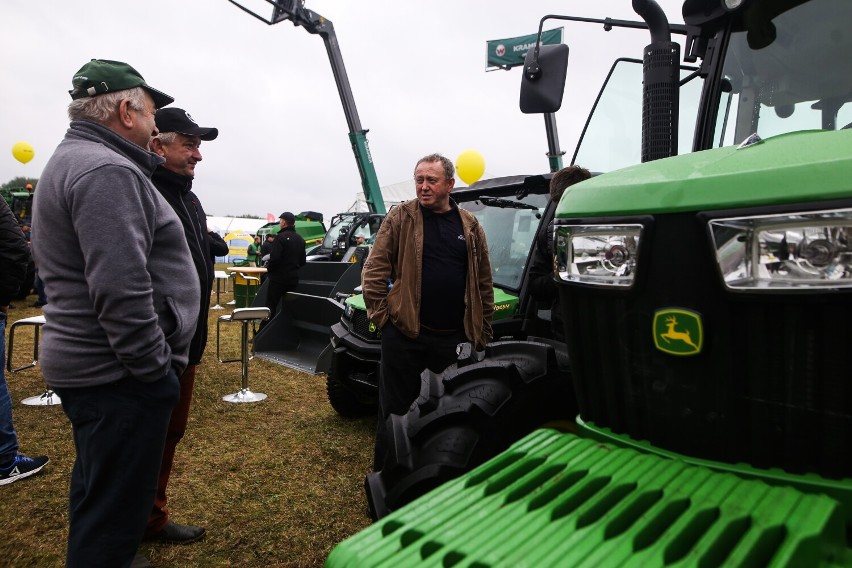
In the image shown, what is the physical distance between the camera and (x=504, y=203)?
413cm

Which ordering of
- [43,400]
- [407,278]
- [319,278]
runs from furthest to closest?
[319,278] → [43,400] → [407,278]

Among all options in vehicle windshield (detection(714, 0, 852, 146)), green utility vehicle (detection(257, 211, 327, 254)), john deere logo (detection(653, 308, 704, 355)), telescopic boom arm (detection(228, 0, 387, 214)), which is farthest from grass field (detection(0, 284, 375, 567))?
green utility vehicle (detection(257, 211, 327, 254))

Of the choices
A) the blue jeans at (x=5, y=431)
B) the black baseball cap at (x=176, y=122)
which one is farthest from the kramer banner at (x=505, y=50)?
the blue jeans at (x=5, y=431)

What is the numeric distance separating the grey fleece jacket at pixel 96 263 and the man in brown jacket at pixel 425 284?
1.46 metres

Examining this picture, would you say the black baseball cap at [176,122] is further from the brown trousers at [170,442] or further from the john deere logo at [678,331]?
the john deere logo at [678,331]

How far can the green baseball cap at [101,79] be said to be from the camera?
1.83 metres

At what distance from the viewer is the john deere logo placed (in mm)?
1222

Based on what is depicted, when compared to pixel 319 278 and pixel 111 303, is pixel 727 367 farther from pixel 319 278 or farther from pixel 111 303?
pixel 319 278

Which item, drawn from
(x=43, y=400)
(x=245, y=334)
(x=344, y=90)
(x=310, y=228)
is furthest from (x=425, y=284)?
(x=310, y=228)

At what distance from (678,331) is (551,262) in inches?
77.3

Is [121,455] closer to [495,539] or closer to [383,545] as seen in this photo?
[383,545]

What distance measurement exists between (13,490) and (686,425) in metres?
3.54

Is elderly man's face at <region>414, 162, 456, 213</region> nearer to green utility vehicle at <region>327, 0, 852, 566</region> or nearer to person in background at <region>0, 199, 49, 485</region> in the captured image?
green utility vehicle at <region>327, 0, 852, 566</region>

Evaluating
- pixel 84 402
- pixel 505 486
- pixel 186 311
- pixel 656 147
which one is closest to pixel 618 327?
pixel 505 486
